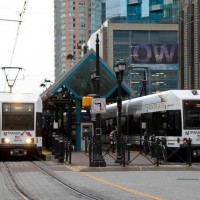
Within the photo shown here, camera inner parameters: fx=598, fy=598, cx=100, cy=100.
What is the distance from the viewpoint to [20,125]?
31.4 metres

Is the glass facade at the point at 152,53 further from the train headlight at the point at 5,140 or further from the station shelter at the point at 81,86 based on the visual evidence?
the train headlight at the point at 5,140

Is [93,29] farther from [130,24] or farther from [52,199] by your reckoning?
[52,199]

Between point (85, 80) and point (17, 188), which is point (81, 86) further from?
point (17, 188)

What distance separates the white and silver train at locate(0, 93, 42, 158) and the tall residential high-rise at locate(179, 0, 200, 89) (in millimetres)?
44877

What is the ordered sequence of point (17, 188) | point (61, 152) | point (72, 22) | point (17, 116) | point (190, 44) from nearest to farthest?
point (17, 188)
point (61, 152)
point (17, 116)
point (190, 44)
point (72, 22)

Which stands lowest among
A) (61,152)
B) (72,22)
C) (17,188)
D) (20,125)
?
(17,188)

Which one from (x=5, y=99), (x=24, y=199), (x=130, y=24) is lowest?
(x=24, y=199)

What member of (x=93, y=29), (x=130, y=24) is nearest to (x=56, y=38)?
(x=93, y=29)

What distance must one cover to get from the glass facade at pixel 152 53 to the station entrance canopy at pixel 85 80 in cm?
8927

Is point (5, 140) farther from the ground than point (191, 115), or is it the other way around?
point (191, 115)

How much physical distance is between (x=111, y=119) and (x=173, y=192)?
30.0 metres

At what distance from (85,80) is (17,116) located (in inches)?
268

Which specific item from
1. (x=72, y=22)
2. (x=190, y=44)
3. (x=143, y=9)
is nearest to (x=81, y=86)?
(x=190, y=44)

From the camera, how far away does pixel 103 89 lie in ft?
123
